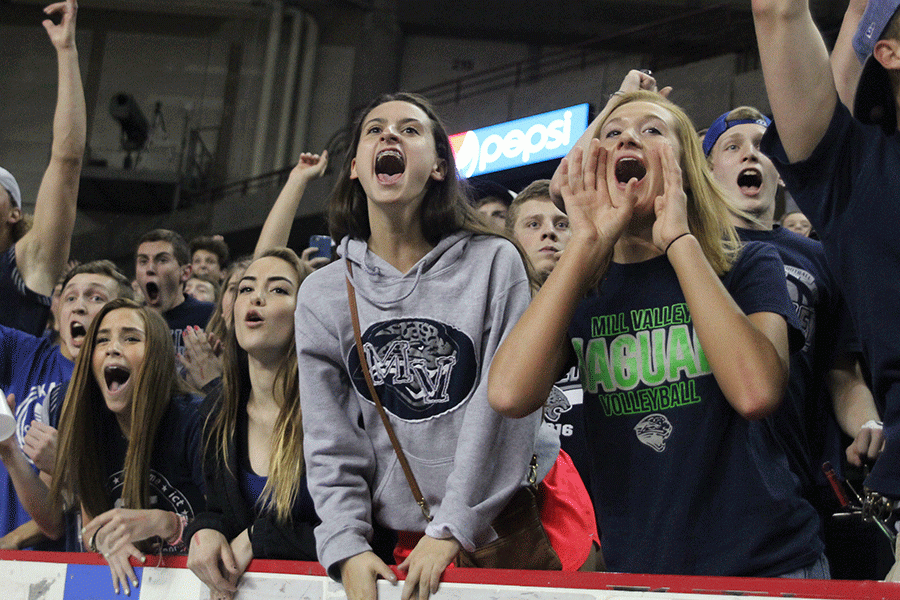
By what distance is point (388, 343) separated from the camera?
76.7 inches

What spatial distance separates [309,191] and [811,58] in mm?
9427

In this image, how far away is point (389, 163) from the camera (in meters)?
2.22

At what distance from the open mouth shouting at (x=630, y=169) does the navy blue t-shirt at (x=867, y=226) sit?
1.23 feet

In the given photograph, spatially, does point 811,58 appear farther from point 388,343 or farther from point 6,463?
point 6,463

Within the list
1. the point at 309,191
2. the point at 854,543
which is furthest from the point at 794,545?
the point at 309,191

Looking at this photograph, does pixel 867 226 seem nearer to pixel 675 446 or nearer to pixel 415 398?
pixel 675 446

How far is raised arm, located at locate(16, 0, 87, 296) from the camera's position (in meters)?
3.07

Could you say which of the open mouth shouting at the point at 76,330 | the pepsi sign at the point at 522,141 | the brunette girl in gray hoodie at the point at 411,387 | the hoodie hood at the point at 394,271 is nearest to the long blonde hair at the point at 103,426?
the open mouth shouting at the point at 76,330

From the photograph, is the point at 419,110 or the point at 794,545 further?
the point at 419,110

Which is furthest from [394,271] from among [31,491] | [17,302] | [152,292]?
[152,292]

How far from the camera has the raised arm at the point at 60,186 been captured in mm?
3068

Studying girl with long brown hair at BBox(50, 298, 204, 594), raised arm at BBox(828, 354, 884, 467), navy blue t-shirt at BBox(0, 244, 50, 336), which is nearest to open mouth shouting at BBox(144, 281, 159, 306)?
navy blue t-shirt at BBox(0, 244, 50, 336)

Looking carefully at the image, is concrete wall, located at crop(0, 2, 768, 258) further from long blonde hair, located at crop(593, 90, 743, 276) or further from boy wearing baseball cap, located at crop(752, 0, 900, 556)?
boy wearing baseball cap, located at crop(752, 0, 900, 556)

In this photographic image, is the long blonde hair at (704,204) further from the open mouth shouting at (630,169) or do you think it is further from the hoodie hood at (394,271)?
the hoodie hood at (394,271)
